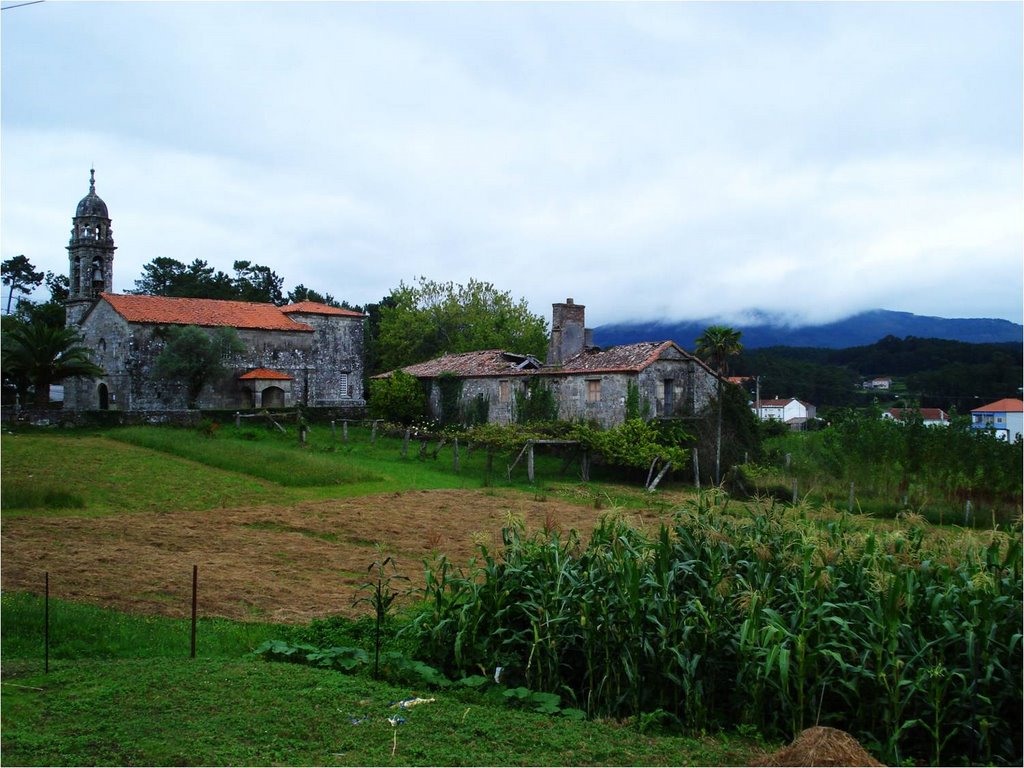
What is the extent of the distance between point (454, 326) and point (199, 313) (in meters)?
19.3

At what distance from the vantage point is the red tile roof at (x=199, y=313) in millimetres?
40656

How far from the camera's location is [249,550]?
14.6 metres

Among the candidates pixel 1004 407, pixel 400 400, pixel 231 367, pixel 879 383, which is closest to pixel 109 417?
pixel 231 367

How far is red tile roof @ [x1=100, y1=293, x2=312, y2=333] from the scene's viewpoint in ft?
133

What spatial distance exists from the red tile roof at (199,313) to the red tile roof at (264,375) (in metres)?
2.47

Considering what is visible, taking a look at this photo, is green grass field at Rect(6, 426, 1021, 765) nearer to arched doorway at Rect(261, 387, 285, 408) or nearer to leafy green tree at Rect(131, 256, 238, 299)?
arched doorway at Rect(261, 387, 285, 408)

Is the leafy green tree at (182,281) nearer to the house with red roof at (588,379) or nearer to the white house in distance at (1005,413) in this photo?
the house with red roof at (588,379)

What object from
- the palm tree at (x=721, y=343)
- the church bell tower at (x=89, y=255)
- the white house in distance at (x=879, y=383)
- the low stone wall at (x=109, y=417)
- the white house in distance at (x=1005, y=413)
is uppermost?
the church bell tower at (x=89, y=255)

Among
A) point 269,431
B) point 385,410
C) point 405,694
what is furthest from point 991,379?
point 405,694

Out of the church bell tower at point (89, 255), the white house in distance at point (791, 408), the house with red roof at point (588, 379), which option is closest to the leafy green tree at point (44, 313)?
the church bell tower at point (89, 255)

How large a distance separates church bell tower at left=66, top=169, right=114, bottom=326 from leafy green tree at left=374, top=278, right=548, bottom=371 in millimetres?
18816

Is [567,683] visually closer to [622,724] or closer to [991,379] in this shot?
[622,724]

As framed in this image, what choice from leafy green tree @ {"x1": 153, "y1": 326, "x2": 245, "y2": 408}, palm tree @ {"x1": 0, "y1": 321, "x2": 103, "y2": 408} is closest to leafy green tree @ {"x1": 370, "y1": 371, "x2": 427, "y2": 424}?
leafy green tree @ {"x1": 153, "y1": 326, "x2": 245, "y2": 408}

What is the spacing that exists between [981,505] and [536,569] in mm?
20237
